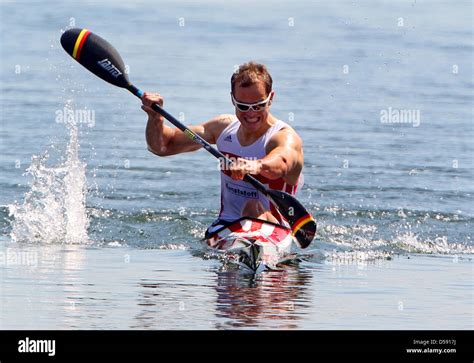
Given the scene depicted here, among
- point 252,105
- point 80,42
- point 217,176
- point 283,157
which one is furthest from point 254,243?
point 217,176

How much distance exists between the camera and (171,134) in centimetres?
1248

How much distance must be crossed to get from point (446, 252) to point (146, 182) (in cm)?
447

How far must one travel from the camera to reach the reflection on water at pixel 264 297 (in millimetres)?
9648

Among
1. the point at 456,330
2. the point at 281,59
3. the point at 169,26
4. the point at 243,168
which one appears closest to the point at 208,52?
the point at 281,59

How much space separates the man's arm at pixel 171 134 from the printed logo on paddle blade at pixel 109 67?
19.9 inches

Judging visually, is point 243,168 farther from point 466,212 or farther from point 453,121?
point 453,121

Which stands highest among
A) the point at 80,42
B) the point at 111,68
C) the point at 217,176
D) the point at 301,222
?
the point at 80,42

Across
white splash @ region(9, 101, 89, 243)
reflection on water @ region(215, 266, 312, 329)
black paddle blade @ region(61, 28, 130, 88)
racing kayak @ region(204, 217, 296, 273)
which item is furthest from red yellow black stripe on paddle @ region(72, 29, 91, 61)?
reflection on water @ region(215, 266, 312, 329)

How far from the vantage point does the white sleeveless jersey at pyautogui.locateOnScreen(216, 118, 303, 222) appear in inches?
479

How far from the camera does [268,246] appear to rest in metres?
11.9

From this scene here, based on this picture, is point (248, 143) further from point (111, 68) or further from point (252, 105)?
point (111, 68)

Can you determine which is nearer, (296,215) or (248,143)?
(296,215)

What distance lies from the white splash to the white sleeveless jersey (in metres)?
1.85

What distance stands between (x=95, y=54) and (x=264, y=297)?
9.81 feet
